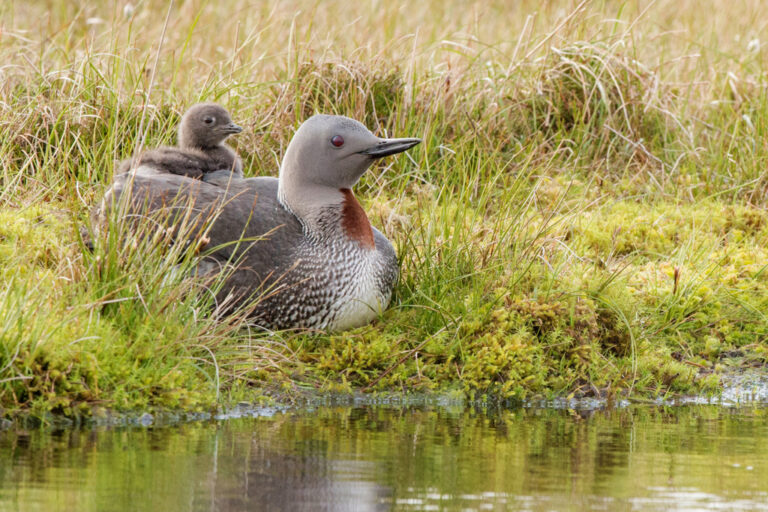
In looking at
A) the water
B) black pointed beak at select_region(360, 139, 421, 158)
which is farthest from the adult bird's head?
the water

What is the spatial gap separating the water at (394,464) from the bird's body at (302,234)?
0.71 m

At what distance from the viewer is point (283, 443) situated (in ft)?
15.0

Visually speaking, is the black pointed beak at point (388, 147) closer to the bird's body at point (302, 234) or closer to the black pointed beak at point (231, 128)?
the bird's body at point (302, 234)

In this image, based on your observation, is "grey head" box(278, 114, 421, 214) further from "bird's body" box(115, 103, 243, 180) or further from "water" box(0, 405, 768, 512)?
"water" box(0, 405, 768, 512)

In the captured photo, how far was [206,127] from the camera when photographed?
24.1ft

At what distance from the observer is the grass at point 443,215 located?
5.26 meters

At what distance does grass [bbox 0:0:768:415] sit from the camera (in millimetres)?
5258

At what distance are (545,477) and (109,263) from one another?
2.18 m

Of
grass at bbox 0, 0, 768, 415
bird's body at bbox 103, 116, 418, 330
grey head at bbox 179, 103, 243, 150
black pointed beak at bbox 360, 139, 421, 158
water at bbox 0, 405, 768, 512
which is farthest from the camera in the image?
grey head at bbox 179, 103, 243, 150

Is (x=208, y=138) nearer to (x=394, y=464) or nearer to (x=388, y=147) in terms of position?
(x=388, y=147)

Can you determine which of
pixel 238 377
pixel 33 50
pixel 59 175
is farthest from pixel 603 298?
pixel 33 50

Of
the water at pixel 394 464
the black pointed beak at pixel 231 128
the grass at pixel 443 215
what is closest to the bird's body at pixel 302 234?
the grass at pixel 443 215

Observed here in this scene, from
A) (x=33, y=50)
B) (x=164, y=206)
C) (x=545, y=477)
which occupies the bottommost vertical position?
(x=545, y=477)

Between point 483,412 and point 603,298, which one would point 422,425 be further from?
point 603,298
